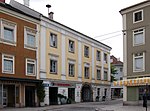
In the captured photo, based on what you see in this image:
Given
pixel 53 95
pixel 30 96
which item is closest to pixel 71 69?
pixel 53 95

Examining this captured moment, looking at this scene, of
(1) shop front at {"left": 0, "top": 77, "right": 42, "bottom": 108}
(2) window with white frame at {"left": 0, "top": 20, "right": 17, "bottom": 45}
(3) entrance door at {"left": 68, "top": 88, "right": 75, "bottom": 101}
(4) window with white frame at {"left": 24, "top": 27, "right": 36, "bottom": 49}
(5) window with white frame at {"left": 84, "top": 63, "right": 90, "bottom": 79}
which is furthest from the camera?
(5) window with white frame at {"left": 84, "top": 63, "right": 90, "bottom": 79}

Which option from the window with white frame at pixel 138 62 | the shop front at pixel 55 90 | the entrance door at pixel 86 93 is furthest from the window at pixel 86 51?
the window with white frame at pixel 138 62

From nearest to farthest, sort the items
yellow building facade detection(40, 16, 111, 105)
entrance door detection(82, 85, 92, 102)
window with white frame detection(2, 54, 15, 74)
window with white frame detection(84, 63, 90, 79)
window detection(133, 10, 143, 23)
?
window with white frame detection(2, 54, 15, 74)
window detection(133, 10, 143, 23)
yellow building facade detection(40, 16, 111, 105)
entrance door detection(82, 85, 92, 102)
window with white frame detection(84, 63, 90, 79)

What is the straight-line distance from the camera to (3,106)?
3128 centimetres

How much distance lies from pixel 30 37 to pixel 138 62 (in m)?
12.5

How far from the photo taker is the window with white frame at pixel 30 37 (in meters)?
34.5

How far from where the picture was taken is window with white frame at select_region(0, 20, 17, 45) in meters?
31.2

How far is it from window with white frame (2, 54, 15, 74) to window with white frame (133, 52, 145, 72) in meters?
13.6

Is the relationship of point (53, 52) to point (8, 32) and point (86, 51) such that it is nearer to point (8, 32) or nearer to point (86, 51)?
point (8, 32)

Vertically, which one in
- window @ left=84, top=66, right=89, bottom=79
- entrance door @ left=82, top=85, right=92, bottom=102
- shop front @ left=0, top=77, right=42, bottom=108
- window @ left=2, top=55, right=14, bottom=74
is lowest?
entrance door @ left=82, top=85, right=92, bottom=102

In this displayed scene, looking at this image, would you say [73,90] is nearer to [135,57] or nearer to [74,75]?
[74,75]

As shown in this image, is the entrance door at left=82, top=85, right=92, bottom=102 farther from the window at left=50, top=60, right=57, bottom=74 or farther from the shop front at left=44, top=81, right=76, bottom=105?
the window at left=50, top=60, right=57, bottom=74

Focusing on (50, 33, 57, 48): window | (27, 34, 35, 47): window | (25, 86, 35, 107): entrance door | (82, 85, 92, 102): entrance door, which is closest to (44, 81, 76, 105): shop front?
(25, 86, 35, 107): entrance door

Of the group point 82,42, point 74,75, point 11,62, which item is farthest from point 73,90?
point 11,62
